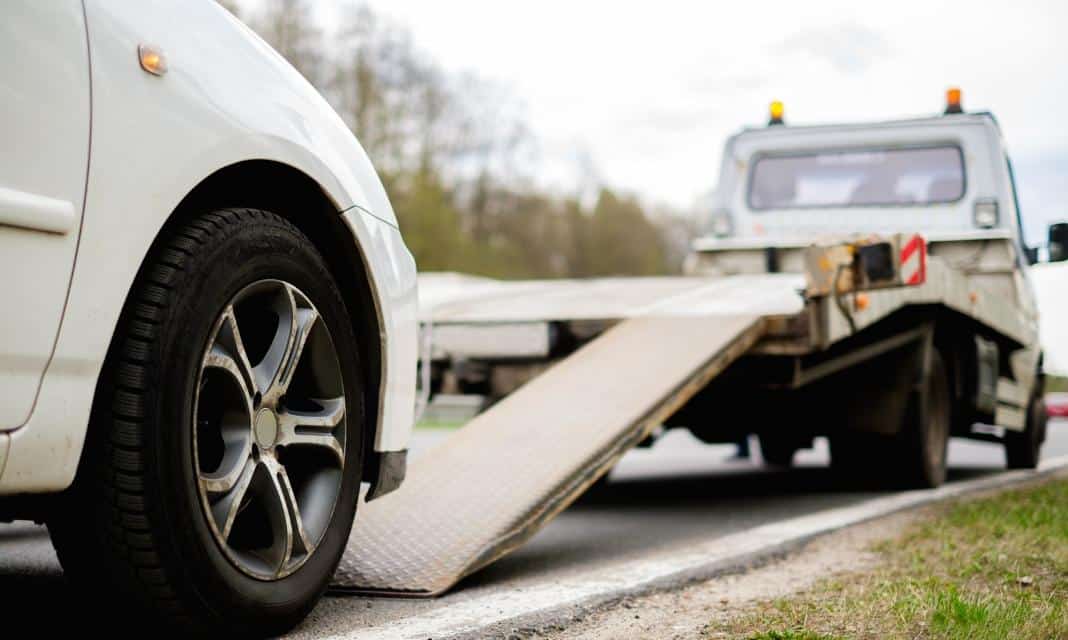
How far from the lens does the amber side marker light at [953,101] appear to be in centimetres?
962

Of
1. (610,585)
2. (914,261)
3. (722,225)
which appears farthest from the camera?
(722,225)

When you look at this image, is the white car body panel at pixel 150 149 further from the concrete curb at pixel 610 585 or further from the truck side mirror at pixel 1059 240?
the truck side mirror at pixel 1059 240

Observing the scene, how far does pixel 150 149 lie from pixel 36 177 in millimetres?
284

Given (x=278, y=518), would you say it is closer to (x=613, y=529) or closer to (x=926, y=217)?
(x=613, y=529)

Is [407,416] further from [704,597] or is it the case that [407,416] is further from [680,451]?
[680,451]

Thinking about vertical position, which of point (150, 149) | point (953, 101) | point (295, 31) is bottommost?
point (150, 149)

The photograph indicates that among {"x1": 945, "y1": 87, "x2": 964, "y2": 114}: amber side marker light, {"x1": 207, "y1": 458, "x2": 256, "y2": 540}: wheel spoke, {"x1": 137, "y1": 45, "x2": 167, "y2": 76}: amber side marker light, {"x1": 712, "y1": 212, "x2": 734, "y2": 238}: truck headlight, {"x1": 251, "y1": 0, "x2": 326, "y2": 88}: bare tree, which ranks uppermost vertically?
{"x1": 251, "y1": 0, "x2": 326, "y2": 88}: bare tree

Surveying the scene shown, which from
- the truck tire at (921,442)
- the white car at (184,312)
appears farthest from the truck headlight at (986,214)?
the white car at (184,312)

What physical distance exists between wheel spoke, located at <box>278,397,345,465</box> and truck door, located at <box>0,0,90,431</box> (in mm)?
733

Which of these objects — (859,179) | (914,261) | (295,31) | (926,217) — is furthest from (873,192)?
(295,31)

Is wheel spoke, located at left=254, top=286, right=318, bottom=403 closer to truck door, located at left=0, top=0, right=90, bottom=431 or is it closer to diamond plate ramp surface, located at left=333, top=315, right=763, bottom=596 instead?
truck door, located at left=0, top=0, right=90, bottom=431

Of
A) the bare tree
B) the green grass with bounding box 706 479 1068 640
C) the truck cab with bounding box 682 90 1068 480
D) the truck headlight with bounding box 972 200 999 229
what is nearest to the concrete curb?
the green grass with bounding box 706 479 1068 640

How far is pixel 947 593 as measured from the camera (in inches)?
140

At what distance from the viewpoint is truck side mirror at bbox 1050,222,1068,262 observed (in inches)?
365
